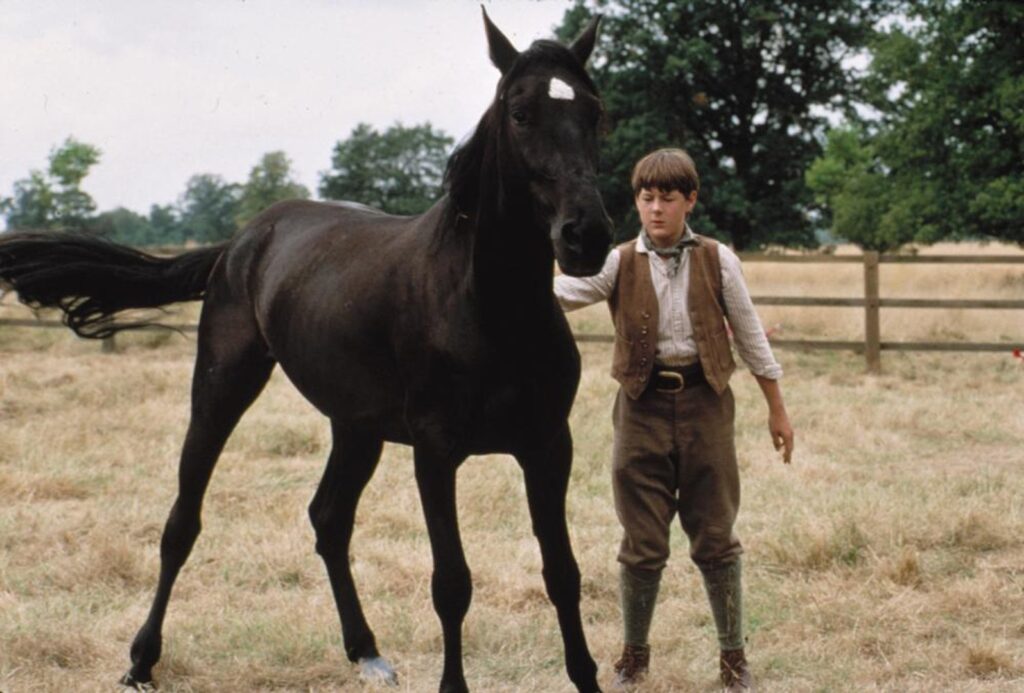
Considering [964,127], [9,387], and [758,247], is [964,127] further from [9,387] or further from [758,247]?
[9,387]

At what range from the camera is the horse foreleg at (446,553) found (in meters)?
3.32

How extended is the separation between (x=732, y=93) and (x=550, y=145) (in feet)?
103

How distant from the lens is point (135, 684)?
3.93m

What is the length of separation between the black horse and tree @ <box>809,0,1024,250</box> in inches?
750

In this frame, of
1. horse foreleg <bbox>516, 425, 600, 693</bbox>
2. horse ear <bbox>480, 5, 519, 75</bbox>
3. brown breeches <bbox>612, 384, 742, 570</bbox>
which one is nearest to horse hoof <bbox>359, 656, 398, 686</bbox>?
horse foreleg <bbox>516, 425, 600, 693</bbox>

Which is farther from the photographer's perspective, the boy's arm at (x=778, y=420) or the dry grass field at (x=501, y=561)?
the dry grass field at (x=501, y=561)

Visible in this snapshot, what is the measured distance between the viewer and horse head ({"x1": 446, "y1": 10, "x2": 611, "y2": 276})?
8.96 ft

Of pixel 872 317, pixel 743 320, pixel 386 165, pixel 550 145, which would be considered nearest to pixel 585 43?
pixel 550 145

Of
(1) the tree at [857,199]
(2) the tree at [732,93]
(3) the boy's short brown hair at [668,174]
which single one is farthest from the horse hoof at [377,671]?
(2) the tree at [732,93]

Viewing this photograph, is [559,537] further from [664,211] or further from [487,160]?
[487,160]

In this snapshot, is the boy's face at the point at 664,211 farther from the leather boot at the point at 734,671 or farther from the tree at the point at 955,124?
the tree at the point at 955,124

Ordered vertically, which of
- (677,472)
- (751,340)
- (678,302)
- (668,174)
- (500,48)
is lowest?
(677,472)

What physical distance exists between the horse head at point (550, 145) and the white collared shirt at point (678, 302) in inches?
22.4

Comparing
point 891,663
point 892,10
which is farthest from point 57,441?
point 892,10
